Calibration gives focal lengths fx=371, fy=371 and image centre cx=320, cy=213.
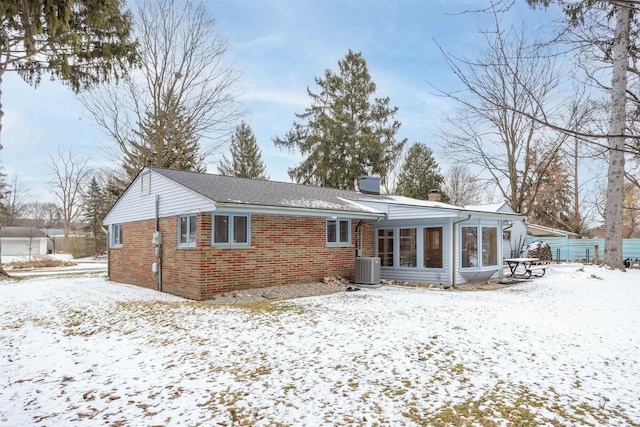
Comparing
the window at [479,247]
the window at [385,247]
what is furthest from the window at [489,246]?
the window at [385,247]

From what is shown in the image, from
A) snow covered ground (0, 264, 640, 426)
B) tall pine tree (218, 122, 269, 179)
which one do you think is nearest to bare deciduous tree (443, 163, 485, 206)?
tall pine tree (218, 122, 269, 179)

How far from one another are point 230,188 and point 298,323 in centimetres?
575

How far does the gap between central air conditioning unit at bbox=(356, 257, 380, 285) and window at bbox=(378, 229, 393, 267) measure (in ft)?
4.57

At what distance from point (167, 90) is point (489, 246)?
18667 mm

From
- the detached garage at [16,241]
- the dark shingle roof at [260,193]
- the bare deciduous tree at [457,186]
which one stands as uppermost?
the bare deciduous tree at [457,186]

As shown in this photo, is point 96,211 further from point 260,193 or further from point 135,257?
point 260,193

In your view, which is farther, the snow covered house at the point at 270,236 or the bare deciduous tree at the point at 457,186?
the bare deciduous tree at the point at 457,186

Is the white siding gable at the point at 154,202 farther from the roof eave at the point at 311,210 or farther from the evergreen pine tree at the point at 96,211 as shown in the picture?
the evergreen pine tree at the point at 96,211

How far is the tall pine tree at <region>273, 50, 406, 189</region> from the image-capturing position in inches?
1125

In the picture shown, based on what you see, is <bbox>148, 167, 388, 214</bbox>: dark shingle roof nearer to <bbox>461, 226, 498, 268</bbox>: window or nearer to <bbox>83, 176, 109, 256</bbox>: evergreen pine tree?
<bbox>461, 226, 498, 268</bbox>: window

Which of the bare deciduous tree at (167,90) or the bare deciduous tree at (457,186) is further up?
the bare deciduous tree at (167,90)

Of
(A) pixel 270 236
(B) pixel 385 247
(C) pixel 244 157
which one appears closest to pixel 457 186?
(C) pixel 244 157

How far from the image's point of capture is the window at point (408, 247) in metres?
13.1

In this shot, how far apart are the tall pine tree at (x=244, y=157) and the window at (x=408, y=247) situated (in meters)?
23.3
